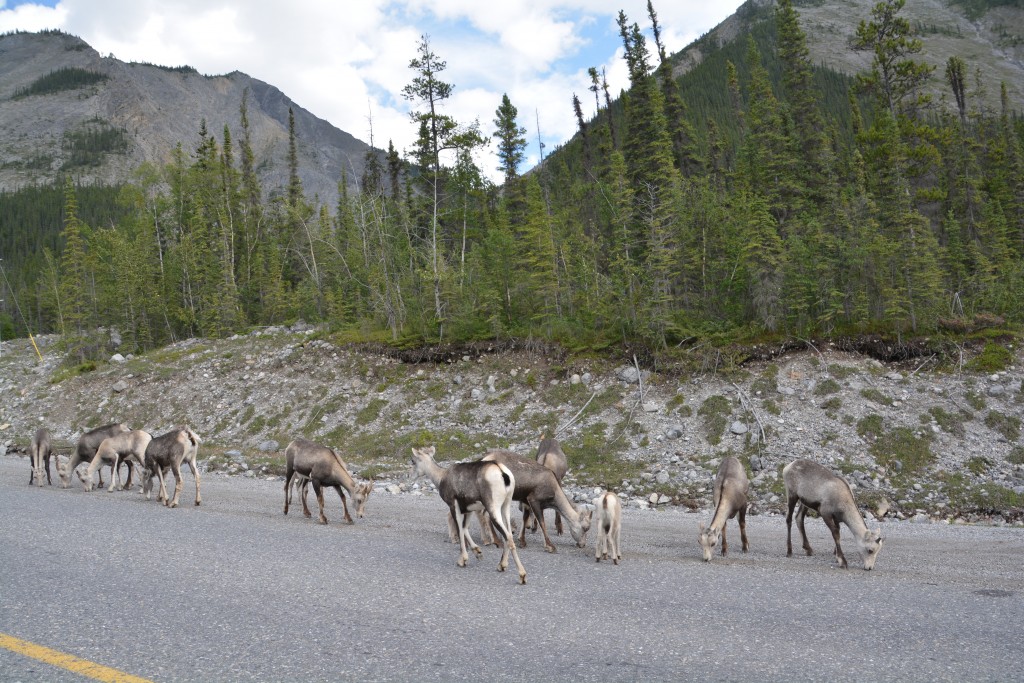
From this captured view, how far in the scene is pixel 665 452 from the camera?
20438 mm

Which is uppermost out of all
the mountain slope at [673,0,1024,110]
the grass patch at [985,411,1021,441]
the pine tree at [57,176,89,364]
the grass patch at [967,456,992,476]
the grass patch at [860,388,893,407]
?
the mountain slope at [673,0,1024,110]

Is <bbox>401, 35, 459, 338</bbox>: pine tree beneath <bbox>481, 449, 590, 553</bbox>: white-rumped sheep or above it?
above

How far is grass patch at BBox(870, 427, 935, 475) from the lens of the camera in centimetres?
1794

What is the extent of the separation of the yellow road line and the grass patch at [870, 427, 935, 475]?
62.3ft

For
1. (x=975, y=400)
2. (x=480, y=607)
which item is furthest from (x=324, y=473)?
(x=975, y=400)

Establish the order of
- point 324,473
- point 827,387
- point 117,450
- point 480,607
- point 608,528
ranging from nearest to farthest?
point 480,607 → point 608,528 → point 324,473 → point 117,450 → point 827,387

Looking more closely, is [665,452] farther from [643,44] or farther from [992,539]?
[643,44]

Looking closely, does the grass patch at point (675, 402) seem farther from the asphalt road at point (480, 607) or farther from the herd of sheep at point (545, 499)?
the asphalt road at point (480, 607)

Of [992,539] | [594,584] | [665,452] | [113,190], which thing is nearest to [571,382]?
[665,452]

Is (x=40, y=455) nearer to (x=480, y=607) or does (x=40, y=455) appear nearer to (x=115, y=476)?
(x=115, y=476)


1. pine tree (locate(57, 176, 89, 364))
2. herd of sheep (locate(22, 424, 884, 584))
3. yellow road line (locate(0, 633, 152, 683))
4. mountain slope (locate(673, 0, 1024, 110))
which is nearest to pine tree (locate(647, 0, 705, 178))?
herd of sheep (locate(22, 424, 884, 584))

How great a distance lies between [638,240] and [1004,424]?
15.5 meters

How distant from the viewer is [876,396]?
20.6 metres

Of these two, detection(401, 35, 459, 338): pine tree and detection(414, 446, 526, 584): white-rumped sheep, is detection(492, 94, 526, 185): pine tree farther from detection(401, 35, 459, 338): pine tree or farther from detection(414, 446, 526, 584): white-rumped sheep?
detection(414, 446, 526, 584): white-rumped sheep
